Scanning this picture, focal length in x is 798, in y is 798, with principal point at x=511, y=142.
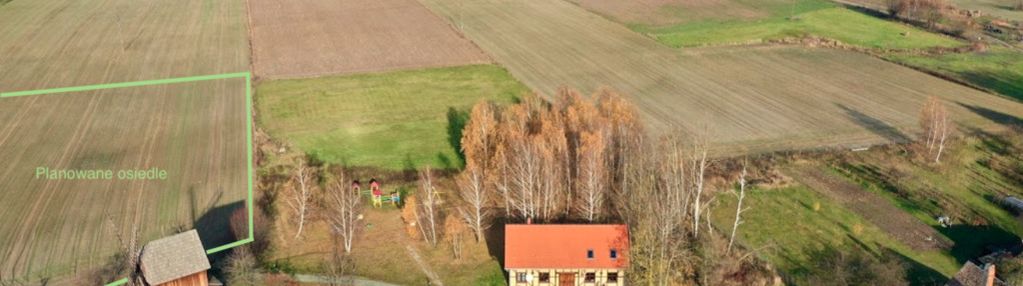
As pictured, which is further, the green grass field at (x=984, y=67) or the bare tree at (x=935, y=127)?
the green grass field at (x=984, y=67)

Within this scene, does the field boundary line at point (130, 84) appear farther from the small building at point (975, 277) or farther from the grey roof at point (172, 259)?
the small building at point (975, 277)

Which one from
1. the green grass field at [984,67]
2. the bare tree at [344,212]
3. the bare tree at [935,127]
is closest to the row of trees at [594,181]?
the bare tree at [344,212]

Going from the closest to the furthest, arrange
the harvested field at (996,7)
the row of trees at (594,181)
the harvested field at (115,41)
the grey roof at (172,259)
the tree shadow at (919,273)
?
the grey roof at (172,259) < the tree shadow at (919,273) < the row of trees at (594,181) < the harvested field at (115,41) < the harvested field at (996,7)

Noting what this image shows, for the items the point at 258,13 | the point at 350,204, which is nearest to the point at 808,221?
the point at 350,204

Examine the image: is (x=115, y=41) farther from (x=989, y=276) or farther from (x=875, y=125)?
(x=989, y=276)

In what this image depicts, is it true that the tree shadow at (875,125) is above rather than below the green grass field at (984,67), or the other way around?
above

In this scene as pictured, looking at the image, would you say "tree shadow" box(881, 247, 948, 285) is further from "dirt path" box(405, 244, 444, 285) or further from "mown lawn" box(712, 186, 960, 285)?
"dirt path" box(405, 244, 444, 285)

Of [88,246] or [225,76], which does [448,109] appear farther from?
[88,246]
